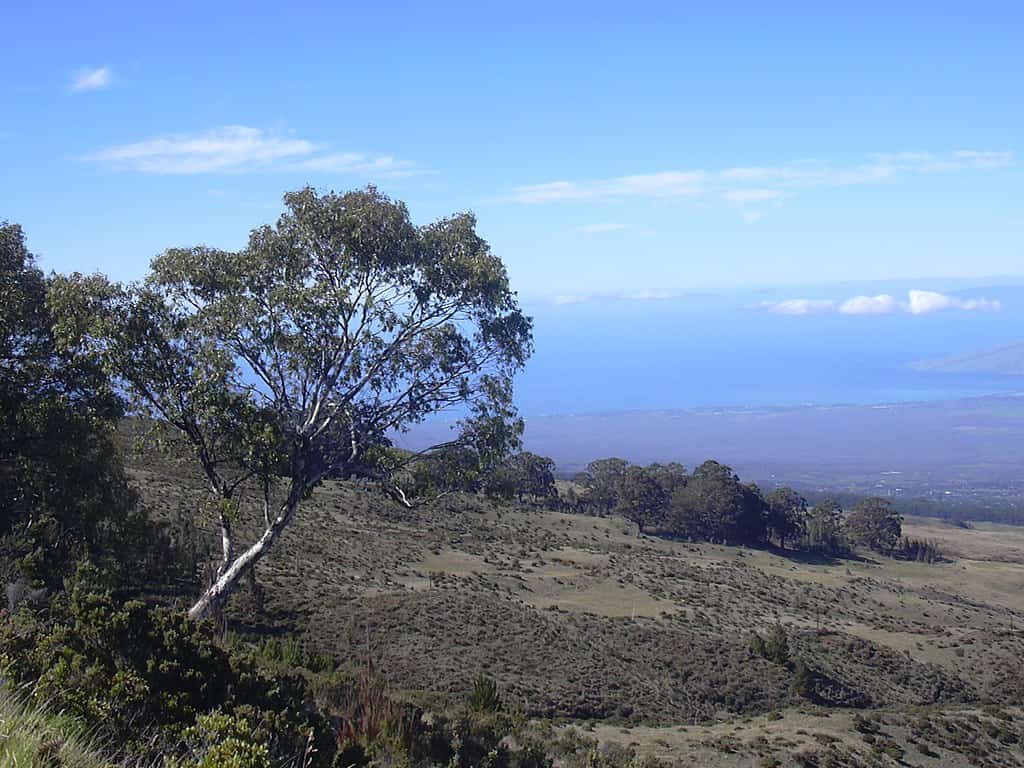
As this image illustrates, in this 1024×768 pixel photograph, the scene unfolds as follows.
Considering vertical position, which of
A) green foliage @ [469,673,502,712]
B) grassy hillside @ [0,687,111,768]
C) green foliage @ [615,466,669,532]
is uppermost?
grassy hillside @ [0,687,111,768]

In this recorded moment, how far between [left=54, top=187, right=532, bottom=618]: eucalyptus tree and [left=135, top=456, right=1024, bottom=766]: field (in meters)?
4.00

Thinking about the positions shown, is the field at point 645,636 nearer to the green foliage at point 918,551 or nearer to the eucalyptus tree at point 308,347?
the eucalyptus tree at point 308,347

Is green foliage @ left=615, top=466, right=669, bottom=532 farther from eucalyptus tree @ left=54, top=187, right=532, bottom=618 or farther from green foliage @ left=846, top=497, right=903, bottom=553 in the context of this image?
eucalyptus tree @ left=54, top=187, right=532, bottom=618

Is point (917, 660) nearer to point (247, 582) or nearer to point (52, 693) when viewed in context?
point (247, 582)

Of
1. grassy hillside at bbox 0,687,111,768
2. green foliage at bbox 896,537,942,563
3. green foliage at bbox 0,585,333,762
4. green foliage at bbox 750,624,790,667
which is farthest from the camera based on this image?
green foliage at bbox 896,537,942,563

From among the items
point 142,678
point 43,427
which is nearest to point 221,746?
point 142,678

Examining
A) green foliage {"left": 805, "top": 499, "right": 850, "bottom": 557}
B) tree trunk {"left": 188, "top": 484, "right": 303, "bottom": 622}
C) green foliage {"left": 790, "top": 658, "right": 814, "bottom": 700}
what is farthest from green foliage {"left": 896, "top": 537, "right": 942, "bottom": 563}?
tree trunk {"left": 188, "top": 484, "right": 303, "bottom": 622}

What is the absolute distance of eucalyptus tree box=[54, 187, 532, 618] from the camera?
38.2 ft

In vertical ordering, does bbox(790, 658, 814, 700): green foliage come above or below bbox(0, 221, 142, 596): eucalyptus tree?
below

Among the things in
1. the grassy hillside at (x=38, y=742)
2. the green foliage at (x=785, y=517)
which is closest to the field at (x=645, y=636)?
the grassy hillside at (x=38, y=742)

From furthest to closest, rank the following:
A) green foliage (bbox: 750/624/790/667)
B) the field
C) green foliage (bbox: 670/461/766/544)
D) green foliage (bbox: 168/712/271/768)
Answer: green foliage (bbox: 670/461/766/544) → green foliage (bbox: 750/624/790/667) → the field → green foliage (bbox: 168/712/271/768)

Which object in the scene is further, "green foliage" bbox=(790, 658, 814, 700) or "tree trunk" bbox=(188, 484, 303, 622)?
"green foliage" bbox=(790, 658, 814, 700)

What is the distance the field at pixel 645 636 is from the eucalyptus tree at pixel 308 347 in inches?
157

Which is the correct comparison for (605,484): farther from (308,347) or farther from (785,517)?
(308,347)
